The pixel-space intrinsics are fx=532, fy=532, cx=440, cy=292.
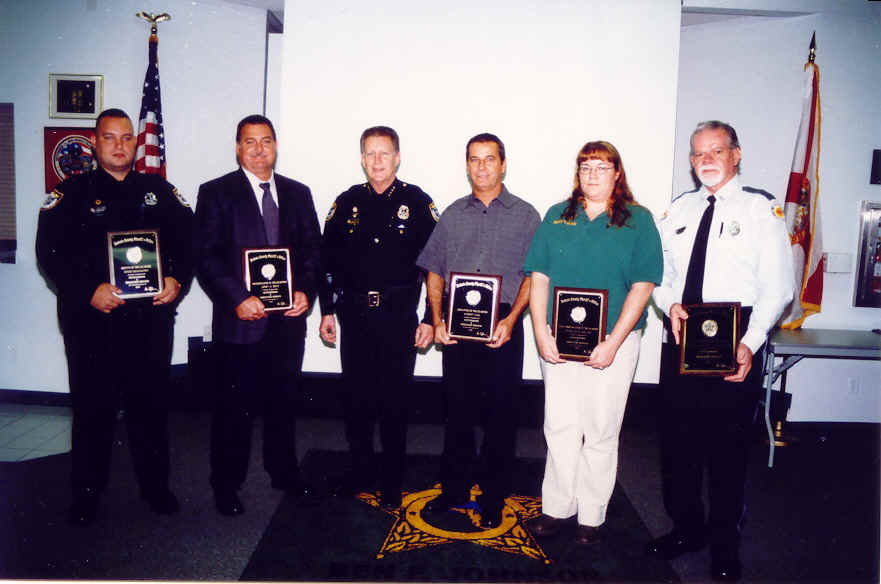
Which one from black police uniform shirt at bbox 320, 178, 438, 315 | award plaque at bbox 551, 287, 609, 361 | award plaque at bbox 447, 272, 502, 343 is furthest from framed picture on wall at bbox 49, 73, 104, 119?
award plaque at bbox 551, 287, 609, 361

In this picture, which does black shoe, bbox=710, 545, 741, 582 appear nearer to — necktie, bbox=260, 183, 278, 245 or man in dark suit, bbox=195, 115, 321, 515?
man in dark suit, bbox=195, 115, 321, 515

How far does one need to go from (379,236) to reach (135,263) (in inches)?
43.3

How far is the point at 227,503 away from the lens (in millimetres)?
2553

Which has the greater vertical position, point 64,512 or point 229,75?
point 229,75

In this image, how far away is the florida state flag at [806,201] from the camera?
12.9ft

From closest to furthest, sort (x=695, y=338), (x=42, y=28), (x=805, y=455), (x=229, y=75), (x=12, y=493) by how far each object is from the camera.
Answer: (x=695, y=338) < (x=12, y=493) < (x=805, y=455) < (x=42, y=28) < (x=229, y=75)

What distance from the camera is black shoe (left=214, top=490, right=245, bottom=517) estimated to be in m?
2.55

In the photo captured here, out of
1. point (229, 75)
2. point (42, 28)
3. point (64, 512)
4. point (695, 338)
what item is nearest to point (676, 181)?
point (695, 338)

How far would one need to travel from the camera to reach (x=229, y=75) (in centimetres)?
430

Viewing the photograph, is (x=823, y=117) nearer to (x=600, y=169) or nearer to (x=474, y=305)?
(x=600, y=169)

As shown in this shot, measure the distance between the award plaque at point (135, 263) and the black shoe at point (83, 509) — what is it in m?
0.95

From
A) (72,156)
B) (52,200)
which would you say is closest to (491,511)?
(52,200)

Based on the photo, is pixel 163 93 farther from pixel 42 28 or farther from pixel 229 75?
pixel 42 28

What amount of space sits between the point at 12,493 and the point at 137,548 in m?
0.99
